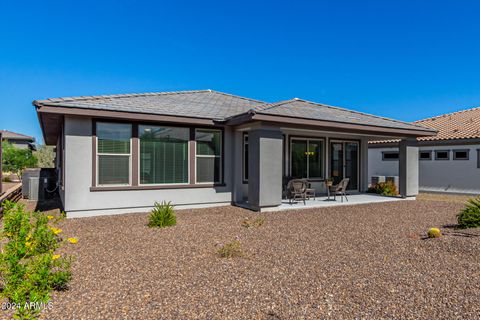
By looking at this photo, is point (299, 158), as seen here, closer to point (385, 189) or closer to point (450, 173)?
point (385, 189)

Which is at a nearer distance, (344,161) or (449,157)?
(344,161)

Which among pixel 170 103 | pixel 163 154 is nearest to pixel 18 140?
pixel 170 103

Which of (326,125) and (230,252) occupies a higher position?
(326,125)

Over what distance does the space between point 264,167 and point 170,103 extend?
164 inches

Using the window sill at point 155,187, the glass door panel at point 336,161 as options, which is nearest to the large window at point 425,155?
the glass door panel at point 336,161

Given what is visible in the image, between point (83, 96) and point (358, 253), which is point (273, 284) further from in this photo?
point (83, 96)

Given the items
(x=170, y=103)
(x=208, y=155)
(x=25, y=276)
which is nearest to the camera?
(x=25, y=276)

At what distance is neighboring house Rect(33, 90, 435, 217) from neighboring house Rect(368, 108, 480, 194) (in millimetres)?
6106

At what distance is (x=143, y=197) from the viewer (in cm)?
920

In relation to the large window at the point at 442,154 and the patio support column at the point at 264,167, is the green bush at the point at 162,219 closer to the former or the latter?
the patio support column at the point at 264,167

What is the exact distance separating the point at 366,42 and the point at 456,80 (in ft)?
29.6

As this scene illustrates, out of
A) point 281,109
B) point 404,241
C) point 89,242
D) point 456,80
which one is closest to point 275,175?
point 281,109

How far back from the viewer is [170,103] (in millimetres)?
10453

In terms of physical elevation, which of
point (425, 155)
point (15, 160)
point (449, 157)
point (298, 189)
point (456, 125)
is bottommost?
point (298, 189)
